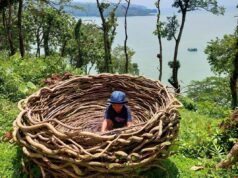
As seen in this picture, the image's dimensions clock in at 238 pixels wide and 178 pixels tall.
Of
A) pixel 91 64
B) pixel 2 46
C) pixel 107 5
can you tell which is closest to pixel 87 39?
pixel 91 64

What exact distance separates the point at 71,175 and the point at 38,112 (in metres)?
1.46

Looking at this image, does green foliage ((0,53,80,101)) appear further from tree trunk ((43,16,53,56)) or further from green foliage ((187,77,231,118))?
tree trunk ((43,16,53,56))

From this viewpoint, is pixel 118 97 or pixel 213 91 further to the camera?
pixel 213 91

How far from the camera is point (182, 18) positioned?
77.3 ft

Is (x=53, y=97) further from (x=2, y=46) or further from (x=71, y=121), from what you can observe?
(x=2, y=46)

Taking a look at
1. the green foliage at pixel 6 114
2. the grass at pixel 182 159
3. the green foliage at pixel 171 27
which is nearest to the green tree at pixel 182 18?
the green foliage at pixel 171 27

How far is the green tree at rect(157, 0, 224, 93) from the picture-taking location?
23844 mm

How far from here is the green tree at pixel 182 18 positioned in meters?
23.8

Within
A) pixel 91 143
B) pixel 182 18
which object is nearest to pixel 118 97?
pixel 91 143

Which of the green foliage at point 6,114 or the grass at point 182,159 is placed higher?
the green foliage at point 6,114

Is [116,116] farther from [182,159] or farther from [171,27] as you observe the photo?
[171,27]

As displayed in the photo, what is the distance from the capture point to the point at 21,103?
4.98m

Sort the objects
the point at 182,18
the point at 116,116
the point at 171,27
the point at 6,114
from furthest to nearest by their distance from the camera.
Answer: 1. the point at 171,27
2. the point at 182,18
3. the point at 6,114
4. the point at 116,116

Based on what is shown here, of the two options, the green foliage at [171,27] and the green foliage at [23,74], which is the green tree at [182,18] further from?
the green foliage at [23,74]
